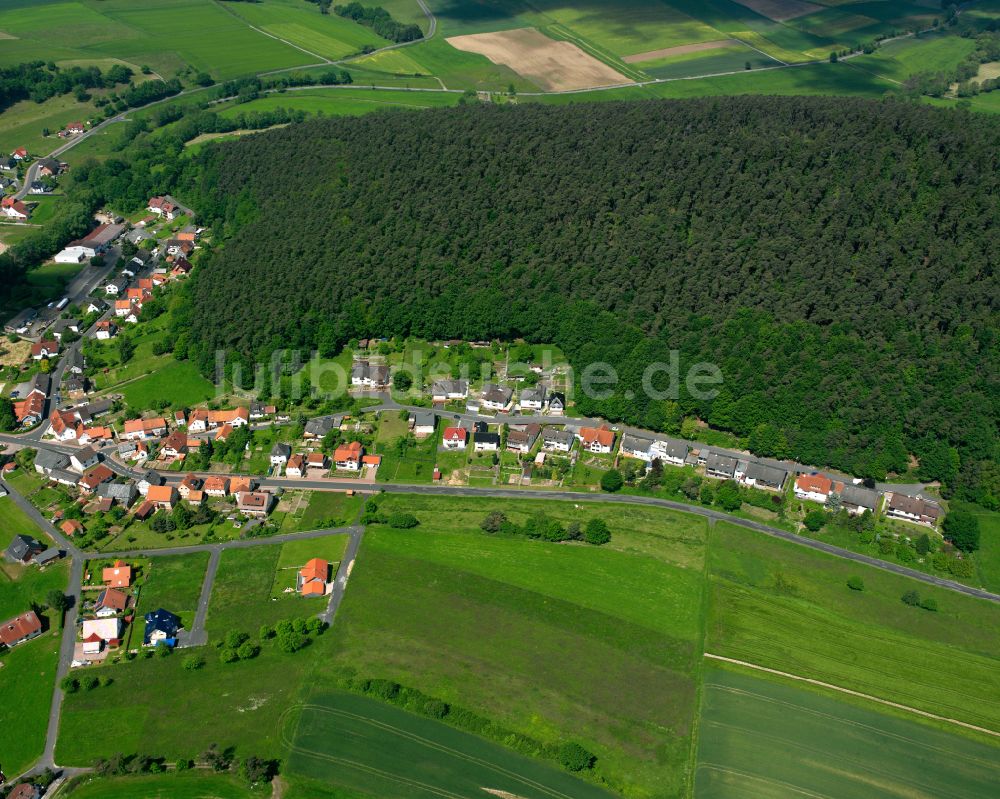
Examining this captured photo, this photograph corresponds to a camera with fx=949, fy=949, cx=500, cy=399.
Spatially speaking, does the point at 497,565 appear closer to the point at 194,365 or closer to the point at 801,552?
the point at 801,552

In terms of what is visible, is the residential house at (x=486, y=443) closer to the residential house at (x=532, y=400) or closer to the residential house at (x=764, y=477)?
the residential house at (x=532, y=400)

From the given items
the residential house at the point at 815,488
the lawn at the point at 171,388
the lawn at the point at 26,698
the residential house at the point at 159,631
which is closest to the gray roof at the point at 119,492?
the lawn at the point at 171,388

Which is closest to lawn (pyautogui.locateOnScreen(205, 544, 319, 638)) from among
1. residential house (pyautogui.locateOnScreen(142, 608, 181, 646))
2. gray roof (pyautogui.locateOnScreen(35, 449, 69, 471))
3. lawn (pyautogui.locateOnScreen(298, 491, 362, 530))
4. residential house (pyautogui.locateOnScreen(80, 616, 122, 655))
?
residential house (pyautogui.locateOnScreen(142, 608, 181, 646))

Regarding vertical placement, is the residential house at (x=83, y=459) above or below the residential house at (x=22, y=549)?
above

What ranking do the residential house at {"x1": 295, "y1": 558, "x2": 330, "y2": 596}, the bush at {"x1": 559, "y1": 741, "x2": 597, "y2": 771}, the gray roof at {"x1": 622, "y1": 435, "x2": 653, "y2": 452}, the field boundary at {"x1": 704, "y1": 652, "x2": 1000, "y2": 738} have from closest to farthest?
the bush at {"x1": 559, "y1": 741, "x2": 597, "y2": 771} → the field boundary at {"x1": 704, "y1": 652, "x2": 1000, "y2": 738} → the residential house at {"x1": 295, "y1": 558, "x2": 330, "y2": 596} → the gray roof at {"x1": 622, "y1": 435, "x2": 653, "y2": 452}

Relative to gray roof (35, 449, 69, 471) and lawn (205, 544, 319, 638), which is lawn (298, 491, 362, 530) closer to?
lawn (205, 544, 319, 638)

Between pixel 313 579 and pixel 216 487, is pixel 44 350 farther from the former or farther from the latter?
pixel 313 579

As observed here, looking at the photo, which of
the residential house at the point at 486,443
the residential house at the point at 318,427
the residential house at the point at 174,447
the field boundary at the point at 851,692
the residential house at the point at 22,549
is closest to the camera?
the field boundary at the point at 851,692
